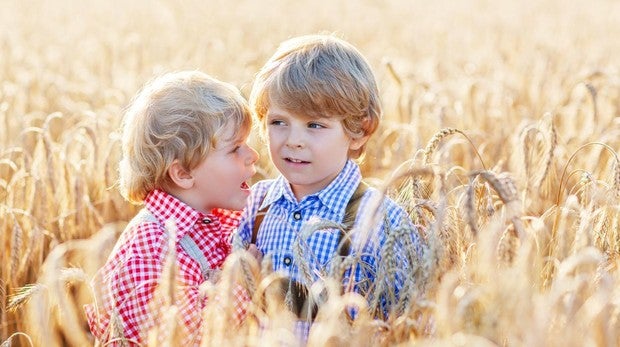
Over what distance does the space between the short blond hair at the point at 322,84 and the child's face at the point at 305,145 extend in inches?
1.3

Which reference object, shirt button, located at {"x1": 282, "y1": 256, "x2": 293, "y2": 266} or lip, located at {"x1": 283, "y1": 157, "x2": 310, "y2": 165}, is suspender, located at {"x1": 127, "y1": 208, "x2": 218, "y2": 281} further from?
lip, located at {"x1": 283, "y1": 157, "x2": 310, "y2": 165}

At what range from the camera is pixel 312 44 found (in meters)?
2.76

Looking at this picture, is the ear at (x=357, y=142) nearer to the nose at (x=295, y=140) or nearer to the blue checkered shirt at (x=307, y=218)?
the blue checkered shirt at (x=307, y=218)

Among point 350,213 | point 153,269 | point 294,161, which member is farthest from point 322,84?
point 153,269

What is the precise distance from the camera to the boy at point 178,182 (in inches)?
101

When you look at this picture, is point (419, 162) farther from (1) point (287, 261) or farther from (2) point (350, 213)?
(1) point (287, 261)

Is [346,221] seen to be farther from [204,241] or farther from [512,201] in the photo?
[512,201]

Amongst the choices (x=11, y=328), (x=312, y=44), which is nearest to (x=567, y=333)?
(x=312, y=44)

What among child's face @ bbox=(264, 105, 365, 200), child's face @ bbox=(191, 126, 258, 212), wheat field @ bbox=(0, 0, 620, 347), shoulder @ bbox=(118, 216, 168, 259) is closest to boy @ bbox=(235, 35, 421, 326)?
child's face @ bbox=(264, 105, 365, 200)

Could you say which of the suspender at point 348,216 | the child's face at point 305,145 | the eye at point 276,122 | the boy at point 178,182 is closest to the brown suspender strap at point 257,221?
the suspender at point 348,216

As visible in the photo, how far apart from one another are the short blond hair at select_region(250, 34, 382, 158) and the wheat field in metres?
0.24

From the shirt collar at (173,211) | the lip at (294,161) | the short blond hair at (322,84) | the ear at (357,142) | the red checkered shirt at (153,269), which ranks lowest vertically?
the red checkered shirt at (153,269)

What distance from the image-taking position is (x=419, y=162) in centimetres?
307

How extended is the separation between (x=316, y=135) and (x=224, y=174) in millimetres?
332
